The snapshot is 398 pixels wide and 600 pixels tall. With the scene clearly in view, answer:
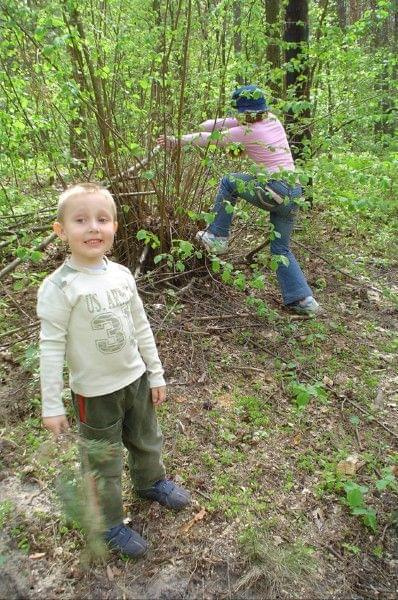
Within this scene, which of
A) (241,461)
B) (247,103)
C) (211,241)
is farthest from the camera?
(211,241)

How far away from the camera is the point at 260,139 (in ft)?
13.4

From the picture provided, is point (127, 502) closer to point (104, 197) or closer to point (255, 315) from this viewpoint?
point (104, 197)

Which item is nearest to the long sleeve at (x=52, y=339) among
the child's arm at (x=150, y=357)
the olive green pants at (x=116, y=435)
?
the olive green pants at (x=116, y=435)

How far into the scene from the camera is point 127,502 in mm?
2619

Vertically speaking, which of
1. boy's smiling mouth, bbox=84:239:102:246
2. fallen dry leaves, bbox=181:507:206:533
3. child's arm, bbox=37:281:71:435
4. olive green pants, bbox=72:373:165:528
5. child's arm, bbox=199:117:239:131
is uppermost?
child's arm, bbox=199:117:239:131

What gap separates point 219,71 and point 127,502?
3.75 m

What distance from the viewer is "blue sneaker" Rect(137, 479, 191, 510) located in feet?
8.33

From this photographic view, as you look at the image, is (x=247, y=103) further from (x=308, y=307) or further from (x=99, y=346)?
(x=99, y=346)

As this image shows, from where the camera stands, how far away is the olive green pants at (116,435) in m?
2.15

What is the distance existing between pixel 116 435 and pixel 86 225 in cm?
→ 98

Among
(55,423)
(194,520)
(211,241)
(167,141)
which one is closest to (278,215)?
(211,241)

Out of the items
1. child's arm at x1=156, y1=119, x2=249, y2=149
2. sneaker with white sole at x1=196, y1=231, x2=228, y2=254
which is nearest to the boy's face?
child's arm at x1=156, y1=119, x2=249, y2=149

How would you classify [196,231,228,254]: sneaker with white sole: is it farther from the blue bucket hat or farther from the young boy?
the young boy

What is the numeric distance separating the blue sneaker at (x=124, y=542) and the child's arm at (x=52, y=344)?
65 cm
